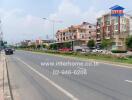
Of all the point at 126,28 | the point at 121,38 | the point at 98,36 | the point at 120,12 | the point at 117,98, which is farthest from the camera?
the point at 98,36

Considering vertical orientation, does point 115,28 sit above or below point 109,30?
above

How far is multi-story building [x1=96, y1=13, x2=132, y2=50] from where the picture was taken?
106 metres

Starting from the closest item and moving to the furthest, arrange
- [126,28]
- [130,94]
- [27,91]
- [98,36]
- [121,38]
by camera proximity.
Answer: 1. [130,94]
2. [27,91]
3. [121,38]
4. [126,28]
5. [98,36]

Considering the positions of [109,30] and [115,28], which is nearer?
[115,28]

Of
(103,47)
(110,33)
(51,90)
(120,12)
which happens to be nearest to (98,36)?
(110,33)

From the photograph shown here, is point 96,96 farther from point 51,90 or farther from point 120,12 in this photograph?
point 120,12

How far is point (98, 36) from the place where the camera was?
140 meters

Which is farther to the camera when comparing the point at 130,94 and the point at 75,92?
the point at 75,92

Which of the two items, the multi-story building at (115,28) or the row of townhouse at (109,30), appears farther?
the row of townhouse at (109,30)

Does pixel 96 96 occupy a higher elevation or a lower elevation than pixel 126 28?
lower

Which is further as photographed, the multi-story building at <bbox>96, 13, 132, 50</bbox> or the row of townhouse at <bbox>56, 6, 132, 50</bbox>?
the row of townhouse at <bbox>56, 6, 132, 50</bbox>

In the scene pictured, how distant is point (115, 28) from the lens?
122m

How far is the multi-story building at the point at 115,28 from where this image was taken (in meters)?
106

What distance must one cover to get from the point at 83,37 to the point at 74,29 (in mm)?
8904
